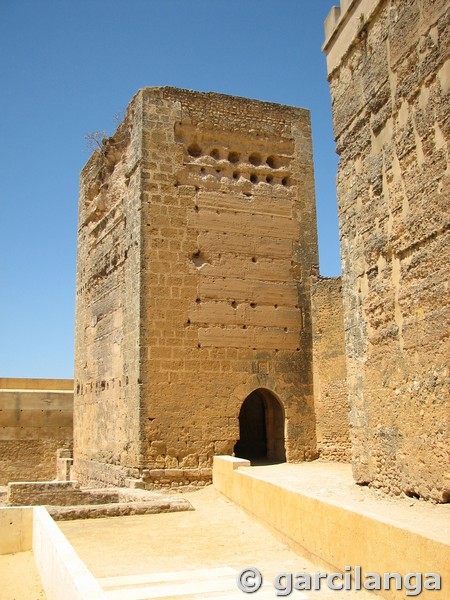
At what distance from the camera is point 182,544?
617 centimetres

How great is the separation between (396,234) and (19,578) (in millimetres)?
4671

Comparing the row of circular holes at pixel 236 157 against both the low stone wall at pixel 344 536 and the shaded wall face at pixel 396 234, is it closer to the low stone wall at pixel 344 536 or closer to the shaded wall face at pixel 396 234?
→ the shaded wall face at pixel 396 234

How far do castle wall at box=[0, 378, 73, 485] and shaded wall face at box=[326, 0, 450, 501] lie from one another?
10.4 meters

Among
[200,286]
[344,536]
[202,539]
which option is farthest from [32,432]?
[344,536]

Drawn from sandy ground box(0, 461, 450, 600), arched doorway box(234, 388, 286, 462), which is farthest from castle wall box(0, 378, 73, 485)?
sandy ground box(0, 461, 450, 600)

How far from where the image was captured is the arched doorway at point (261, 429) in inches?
434

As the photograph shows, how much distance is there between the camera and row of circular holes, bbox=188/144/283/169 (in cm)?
1105

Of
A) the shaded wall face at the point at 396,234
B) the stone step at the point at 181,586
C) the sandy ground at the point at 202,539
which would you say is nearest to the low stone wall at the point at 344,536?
the sandy ground at the point at 202,539

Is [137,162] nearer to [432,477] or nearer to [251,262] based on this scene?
[251,262]

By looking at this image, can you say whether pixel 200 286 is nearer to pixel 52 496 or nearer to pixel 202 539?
pixel 52 496

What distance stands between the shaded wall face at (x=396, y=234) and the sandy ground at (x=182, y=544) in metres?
1.26

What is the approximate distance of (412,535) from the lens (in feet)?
12.0

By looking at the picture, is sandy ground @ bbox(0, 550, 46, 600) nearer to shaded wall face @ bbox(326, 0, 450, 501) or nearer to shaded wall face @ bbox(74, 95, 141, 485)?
A: shaded wall face @ bbox(326, 0, 450, 501)

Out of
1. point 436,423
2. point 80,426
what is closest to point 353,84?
point 436,423
